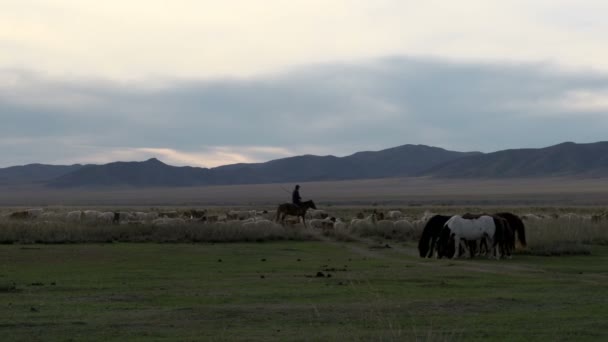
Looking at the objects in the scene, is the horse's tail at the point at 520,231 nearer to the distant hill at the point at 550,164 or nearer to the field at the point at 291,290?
the field at the point at 291,290

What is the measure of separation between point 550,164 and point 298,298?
17915cm

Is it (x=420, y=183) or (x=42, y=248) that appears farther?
(x=420, y=183)

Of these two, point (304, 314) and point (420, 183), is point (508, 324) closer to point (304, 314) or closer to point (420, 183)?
point (304, 314)

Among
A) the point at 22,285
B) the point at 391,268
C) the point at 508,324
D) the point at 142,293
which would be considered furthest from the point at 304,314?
the point at 391,268

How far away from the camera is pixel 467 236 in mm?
25766

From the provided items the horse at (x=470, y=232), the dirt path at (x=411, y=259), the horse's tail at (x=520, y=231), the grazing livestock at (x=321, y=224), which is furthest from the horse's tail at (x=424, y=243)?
the grazing livestock at (x=321, y=224)

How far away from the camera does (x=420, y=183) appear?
18150 centimetres

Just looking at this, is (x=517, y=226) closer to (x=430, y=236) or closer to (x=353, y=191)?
(x=430, y=236)

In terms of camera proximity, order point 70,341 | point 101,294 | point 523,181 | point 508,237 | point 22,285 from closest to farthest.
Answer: point 70,341 < point 101,294 < point 22,285 < point 508,237 < point 523,181

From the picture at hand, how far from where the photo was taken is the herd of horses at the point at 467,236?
84.2 ft

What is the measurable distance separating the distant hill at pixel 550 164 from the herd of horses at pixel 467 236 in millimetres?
154830

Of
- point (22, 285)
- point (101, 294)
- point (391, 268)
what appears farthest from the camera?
point (391, 268)

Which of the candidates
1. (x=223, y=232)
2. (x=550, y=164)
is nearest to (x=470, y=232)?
(x=223, y=232)

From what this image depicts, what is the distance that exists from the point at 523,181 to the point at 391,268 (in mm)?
153463
